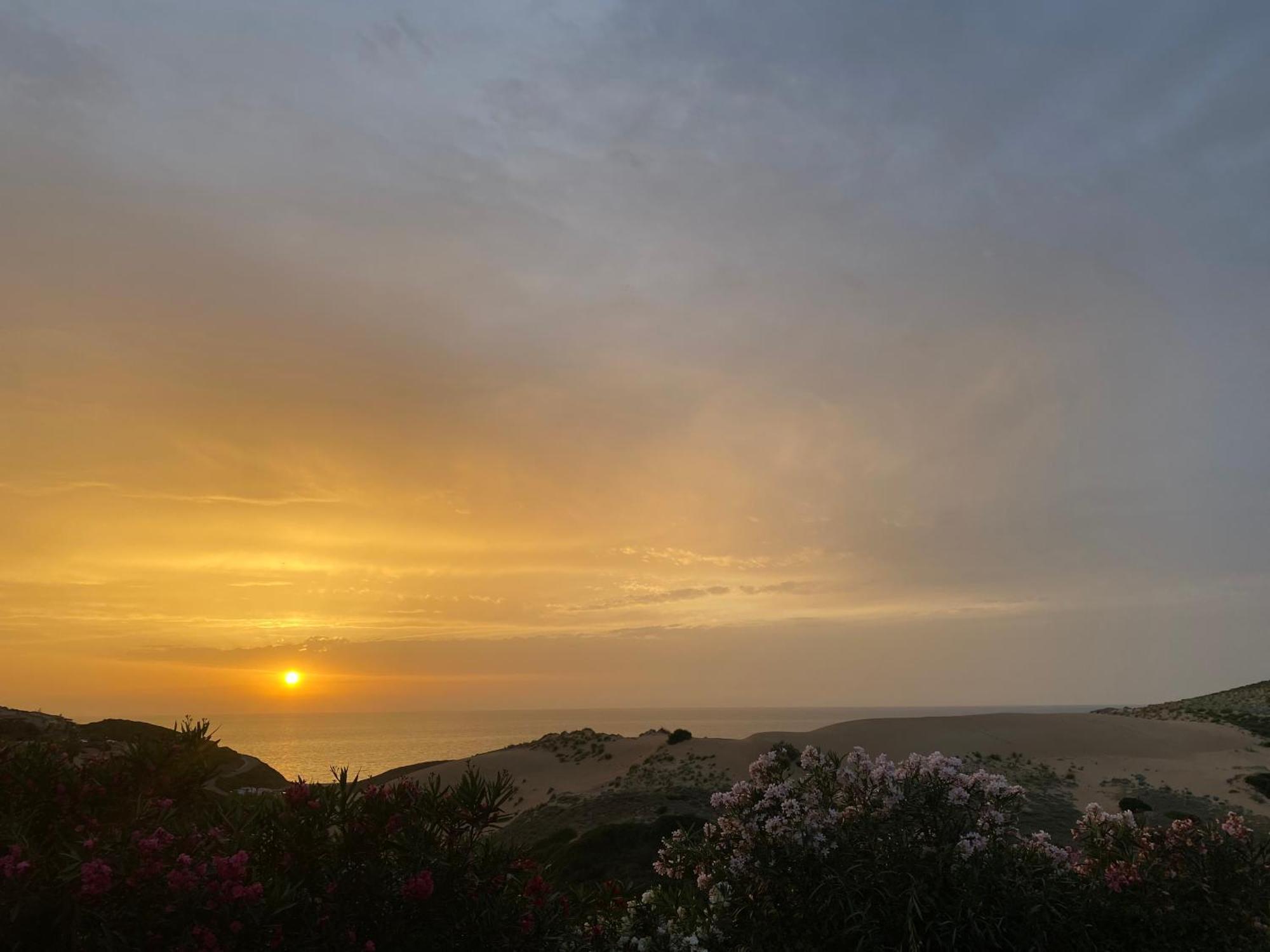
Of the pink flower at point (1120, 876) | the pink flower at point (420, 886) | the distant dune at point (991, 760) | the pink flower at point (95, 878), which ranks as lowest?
the distant dune at point (991, 760)

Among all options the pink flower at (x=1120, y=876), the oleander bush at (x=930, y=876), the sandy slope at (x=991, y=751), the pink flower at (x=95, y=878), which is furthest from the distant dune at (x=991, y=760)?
the pink flower at (x=95, y=878)

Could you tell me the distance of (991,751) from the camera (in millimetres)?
43312

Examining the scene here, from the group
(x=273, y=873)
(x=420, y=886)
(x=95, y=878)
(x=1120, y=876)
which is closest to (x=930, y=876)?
(x=1120, y=876)

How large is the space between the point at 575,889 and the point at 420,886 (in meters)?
3.10

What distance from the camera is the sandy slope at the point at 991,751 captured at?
38.2 m

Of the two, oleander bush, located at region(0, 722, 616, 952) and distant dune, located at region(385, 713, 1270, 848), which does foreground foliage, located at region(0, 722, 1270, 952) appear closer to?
oleander bush, located at region(0, 722, 616, 952)

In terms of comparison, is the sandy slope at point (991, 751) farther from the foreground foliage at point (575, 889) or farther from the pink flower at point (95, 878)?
the pink flower at point (95, 878)

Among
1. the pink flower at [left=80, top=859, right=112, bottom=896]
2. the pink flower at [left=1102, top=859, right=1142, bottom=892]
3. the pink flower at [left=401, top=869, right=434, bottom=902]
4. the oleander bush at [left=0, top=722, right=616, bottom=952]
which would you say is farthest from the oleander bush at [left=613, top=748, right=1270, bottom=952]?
the pink flower at [left=80, top=859, right=112, bottom=896]

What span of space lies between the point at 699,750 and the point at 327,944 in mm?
41535

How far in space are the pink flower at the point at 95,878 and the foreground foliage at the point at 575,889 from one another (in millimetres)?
15

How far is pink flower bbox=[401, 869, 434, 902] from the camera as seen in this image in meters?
7.82

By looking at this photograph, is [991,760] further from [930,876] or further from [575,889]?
[575,889]

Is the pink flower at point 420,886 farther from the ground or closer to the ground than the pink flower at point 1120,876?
farther from the ground

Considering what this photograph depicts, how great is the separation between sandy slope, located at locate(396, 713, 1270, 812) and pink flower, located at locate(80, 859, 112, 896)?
111 feet
